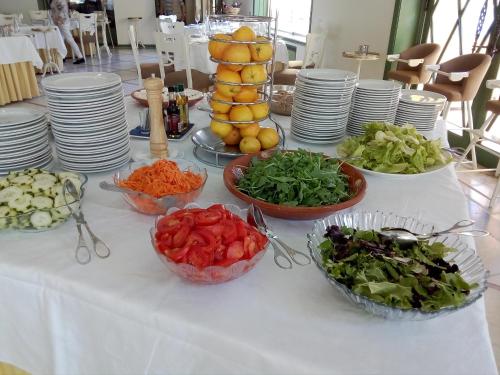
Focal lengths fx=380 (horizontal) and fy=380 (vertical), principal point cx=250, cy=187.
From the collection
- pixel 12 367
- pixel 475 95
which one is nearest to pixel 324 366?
pixel 12 367

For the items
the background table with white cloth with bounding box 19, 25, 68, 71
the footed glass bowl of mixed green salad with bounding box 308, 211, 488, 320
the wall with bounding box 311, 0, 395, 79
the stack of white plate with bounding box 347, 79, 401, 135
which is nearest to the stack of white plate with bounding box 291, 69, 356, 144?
the stack of white plate with bounding box 347, 79, 401, 135

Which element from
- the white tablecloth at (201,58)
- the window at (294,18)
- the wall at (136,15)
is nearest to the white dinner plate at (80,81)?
the white tablecloth at (201,58)

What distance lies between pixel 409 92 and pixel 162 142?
0.89m

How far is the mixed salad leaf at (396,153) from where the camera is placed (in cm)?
91

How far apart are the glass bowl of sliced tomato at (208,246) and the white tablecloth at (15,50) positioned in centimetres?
389

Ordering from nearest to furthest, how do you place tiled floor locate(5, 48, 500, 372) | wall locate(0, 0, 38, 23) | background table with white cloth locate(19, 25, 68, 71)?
tiled floor locate(5, 48, 500, 372) < background table with white cloth locate(19, 25, 68, 71) < wall locate(0, 0, 38, 23)

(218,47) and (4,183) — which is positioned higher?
(218,47)

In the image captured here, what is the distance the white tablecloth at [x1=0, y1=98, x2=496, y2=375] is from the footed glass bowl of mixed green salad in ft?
0.16

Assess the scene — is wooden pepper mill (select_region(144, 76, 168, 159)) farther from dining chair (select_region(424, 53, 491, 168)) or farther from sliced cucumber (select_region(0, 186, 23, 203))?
dining chair (select_region(424, 53, 491, 168))

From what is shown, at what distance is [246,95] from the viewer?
0.91 metres

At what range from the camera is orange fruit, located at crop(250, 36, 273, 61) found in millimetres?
863

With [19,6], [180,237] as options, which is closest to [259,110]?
[180,237]

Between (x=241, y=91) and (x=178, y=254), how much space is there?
52 centimetres

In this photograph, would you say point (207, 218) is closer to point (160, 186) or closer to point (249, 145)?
point (160, 186)
